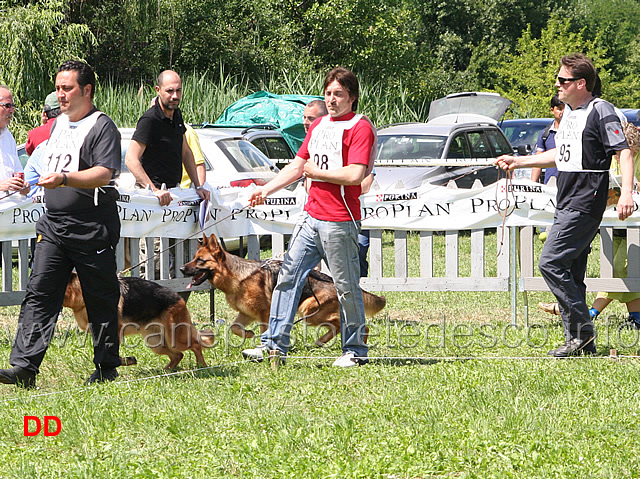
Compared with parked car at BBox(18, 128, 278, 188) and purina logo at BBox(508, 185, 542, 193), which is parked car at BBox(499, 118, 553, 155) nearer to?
parked car at BBox(18, 128, 278, 188)

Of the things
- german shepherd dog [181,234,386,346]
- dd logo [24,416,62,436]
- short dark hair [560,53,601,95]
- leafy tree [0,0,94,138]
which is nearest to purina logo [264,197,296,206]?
german shepherd dog [181,234,386,346]

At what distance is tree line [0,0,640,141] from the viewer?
20.5 m

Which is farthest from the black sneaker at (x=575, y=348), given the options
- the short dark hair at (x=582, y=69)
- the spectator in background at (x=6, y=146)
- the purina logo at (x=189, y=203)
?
the spectator in background at (x=6, y=146)

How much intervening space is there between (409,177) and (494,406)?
935cm

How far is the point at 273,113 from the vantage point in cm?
1825

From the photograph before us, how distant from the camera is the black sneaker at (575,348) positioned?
20.5 feet

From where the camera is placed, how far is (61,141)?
5.20 m

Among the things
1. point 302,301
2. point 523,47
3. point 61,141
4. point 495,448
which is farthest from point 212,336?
point 523,47

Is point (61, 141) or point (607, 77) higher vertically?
point (607, 77)

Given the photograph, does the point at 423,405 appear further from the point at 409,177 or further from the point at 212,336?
the point at 409,177

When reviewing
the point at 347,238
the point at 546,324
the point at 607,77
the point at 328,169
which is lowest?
the point at 546,324

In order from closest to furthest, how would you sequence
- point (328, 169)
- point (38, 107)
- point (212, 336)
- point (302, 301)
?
1. point (328, 169)
2. point (212, 336)
3. point (302, 301)
4. point (38, 107)

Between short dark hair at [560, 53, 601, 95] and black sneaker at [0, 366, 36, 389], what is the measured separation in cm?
419

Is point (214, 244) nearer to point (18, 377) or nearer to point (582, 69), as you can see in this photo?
point (18, 377)
